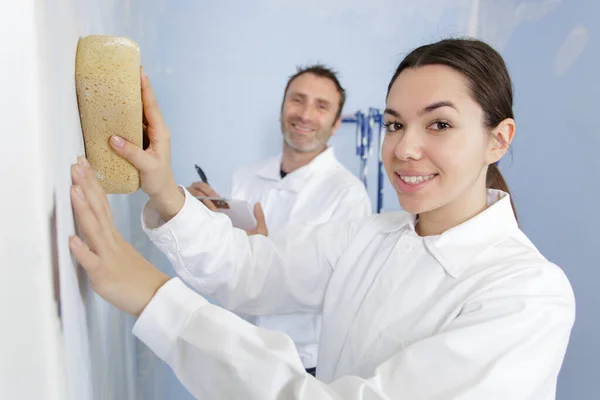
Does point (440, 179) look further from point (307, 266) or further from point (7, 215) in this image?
point (7, 215)

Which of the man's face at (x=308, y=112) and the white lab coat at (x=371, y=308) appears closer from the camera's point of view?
the white lab coat at (x=371, y=308)

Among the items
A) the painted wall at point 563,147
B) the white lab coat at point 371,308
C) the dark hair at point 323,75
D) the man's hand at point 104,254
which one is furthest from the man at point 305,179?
the man's hand at point 104,254

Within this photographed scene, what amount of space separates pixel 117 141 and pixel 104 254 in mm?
141

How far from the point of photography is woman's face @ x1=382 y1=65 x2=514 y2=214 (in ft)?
2.65

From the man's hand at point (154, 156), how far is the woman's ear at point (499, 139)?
1.64 ft

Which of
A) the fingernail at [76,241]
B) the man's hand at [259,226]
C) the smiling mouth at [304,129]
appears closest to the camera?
the fingernail at [76,241]

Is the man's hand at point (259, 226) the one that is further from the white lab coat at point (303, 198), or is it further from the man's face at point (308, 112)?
the man's face at point (308, 112)

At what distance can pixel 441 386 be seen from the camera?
0.65m

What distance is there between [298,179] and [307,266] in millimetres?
709

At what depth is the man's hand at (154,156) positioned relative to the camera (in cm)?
67

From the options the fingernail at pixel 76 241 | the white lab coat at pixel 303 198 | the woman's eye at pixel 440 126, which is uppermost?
the woman's eye at pixel 440 126

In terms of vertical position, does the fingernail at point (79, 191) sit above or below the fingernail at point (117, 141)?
below

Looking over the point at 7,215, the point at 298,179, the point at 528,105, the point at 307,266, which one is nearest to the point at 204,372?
the point at 7,215

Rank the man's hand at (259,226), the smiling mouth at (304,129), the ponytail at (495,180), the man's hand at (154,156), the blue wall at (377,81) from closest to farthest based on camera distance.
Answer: the man's hand at (154,156) < the ponytail at (495,180) < the man's hand at (259,226) < the blue wall at (377,81) < the smiling mouth at (304,129)
